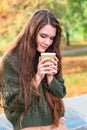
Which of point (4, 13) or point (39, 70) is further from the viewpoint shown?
point (4, 13)

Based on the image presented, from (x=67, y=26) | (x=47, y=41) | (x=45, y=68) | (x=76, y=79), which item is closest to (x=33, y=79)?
(x=45, y=68)

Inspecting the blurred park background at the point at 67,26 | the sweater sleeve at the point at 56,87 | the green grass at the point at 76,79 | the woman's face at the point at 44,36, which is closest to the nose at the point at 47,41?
the woman's face at the point at 44,36

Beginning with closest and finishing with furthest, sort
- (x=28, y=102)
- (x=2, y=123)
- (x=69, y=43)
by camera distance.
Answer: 1. (x=28, y=102)
2. (x=2, y=123)
3. (x=69, y=43)

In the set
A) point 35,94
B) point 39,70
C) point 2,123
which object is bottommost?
point 2,123

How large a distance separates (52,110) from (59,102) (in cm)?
10

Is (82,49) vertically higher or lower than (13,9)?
lower

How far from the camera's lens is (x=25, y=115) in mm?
1963

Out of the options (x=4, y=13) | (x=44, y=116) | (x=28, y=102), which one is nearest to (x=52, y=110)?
(x=44, y=116)

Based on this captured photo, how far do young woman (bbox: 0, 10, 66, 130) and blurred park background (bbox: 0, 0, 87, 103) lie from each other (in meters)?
3.68

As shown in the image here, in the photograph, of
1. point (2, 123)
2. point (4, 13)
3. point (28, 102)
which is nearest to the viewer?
point (28, 102)

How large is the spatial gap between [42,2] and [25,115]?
4513 mm

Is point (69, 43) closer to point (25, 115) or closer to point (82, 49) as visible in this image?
point (82, 49)

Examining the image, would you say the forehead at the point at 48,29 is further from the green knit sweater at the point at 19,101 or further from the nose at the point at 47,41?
the green knit sweater at the point at 19,101

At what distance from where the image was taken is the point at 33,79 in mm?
1958
